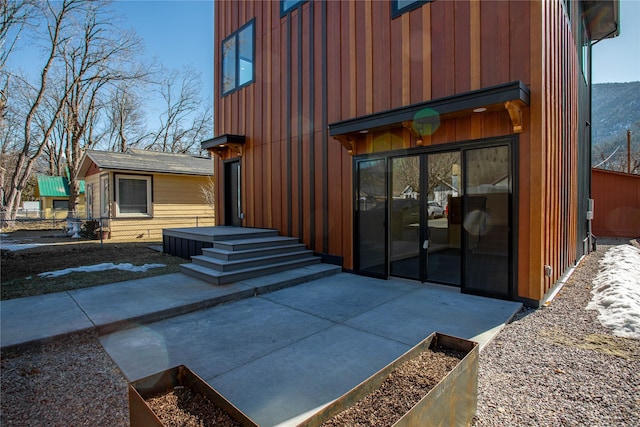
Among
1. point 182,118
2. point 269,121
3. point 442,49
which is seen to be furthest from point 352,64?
point 182,118

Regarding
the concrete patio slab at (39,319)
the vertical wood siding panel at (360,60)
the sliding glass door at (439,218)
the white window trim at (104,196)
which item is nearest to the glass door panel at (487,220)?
the sliding glass door at (439,218)

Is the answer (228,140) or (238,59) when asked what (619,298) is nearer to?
(228,140)

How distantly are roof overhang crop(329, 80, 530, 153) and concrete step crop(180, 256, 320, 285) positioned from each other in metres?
2.52

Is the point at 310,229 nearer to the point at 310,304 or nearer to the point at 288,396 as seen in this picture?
the point at 310,304

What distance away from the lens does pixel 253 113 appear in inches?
337

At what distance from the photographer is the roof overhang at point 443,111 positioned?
4.02m

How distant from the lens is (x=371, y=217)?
5984mm

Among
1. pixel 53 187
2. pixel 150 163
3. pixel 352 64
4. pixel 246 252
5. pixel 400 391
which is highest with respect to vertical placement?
pixel 352 64

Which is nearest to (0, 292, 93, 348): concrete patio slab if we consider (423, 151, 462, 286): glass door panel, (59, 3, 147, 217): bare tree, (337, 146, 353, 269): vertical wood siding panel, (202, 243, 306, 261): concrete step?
(202, 243, 306, 261): concrete step

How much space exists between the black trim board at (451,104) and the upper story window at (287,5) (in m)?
3.67

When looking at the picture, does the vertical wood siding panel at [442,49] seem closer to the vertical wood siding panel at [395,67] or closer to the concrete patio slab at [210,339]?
the vertical wood siding panel at [395,67]

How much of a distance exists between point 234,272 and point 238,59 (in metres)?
6.54

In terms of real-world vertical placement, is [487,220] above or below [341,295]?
above

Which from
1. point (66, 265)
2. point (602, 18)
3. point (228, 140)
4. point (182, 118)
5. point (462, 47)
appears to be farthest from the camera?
point (182, 118)
